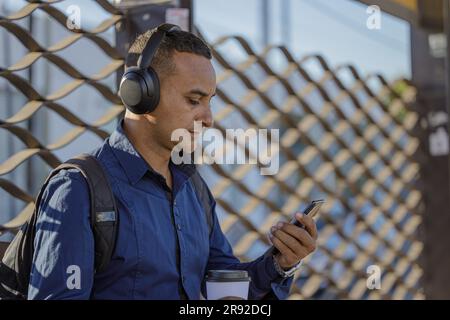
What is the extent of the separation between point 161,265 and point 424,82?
229cm

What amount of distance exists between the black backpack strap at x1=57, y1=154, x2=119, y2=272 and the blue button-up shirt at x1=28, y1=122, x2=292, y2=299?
1cm

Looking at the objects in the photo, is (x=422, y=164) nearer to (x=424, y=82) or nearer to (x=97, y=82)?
(x=424, y=82)

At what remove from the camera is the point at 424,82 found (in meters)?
3.31

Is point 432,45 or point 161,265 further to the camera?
point 432,45

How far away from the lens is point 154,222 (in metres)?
1.28

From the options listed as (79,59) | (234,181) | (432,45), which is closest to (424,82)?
(432,45)

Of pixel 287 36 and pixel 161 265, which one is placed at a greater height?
pixel 287 36

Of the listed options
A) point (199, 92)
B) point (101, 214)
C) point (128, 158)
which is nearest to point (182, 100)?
point (199, 92)

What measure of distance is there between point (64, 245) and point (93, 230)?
6cm

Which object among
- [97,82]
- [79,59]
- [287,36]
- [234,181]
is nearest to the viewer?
[97,82]

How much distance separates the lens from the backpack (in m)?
1.20

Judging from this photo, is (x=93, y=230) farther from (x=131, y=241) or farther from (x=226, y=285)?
(x=226, y=285)

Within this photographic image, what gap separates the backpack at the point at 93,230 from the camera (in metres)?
1.20

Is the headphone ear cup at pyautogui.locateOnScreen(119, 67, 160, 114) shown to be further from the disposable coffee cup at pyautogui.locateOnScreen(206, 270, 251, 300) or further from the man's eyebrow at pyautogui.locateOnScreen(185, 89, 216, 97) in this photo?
the disposable coffee cup at pyautogui.locateOnScreen(206, 270, 251, 300)
